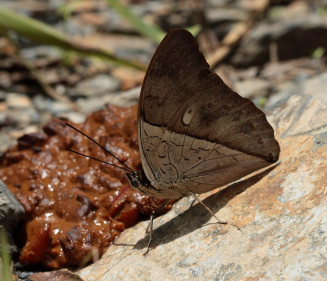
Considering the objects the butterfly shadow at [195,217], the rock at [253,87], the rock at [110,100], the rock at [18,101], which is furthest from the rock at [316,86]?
the rock at [18,101]

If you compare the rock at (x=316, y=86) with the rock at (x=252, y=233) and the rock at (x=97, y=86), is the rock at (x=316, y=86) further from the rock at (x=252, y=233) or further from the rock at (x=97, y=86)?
the rock at (x=97, y=86)

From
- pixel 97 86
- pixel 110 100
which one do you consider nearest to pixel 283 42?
pixel 97 86

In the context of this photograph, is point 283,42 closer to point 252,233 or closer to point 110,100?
point 110,100

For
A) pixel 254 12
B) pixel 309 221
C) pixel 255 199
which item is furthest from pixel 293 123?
pixel 254 12

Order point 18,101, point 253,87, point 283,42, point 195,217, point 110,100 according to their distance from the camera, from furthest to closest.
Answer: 1. point 283,42
2. point 253,87
3. point 18,101
4. point 110,100
5. point 195,217

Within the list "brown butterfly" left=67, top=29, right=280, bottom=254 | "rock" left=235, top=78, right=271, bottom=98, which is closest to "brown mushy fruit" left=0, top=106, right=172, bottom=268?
"brown butterfly" left=67, top=29, right=280, bottom=254

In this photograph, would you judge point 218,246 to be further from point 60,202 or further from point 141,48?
point 141,48
